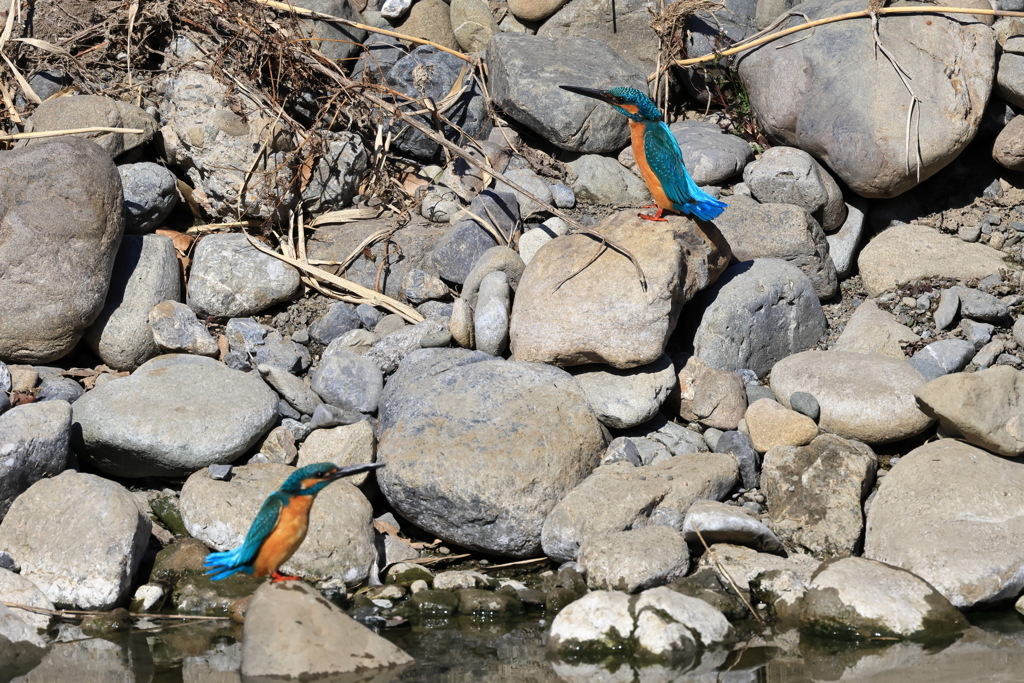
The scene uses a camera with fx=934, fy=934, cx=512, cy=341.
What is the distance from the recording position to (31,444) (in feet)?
15.9

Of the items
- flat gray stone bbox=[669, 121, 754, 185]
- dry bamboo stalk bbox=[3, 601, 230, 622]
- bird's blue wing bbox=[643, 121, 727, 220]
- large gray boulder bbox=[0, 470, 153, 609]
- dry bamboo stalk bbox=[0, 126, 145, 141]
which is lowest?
dry bamboo stalk bbox=[3, 601, 230, 622]

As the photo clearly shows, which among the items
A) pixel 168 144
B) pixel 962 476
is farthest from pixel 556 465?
pixel 168 144

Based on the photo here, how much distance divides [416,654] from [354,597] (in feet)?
2.24

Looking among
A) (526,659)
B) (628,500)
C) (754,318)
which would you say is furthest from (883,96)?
(526,659)

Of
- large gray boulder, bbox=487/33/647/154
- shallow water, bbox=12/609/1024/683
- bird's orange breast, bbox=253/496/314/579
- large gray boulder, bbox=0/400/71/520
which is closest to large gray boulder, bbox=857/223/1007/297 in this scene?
large gray boulder, bbox=487/33/647/154

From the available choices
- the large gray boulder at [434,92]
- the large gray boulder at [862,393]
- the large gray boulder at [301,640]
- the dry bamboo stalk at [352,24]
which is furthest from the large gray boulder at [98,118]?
the large gray boulder at [862,393]

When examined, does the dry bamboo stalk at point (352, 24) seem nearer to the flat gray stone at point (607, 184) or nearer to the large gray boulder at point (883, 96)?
the flat gray stone at point (607, 184)

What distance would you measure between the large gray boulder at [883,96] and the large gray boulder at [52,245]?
4.64 m

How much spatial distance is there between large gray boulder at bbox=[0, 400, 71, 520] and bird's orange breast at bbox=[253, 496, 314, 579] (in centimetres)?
171

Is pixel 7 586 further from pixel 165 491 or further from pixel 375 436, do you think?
pixel 375 436

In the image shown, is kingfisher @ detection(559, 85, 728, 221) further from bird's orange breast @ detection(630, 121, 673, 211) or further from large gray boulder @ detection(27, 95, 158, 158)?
large gray boulder @ detection(27, 95, 158, 158)

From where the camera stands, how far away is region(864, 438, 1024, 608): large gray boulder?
170 inches

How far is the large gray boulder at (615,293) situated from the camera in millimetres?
5258

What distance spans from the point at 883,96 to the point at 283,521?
4.92 m
